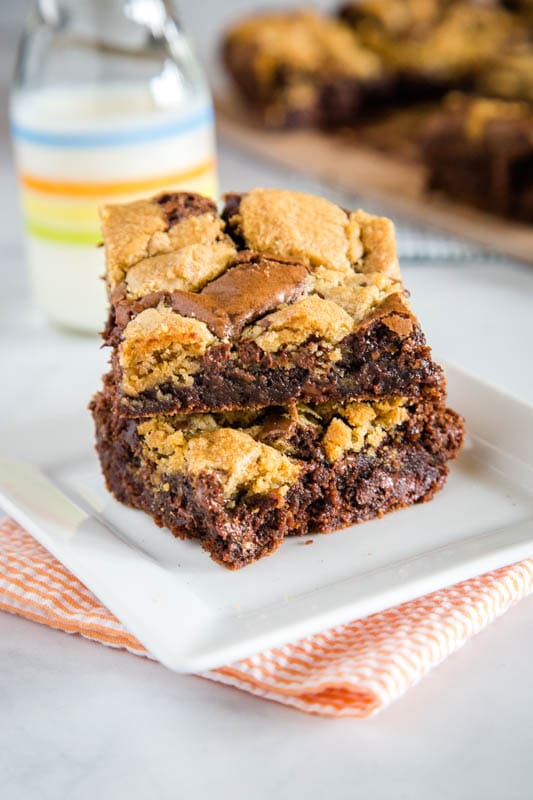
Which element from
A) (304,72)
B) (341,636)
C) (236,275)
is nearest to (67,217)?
(236,275)

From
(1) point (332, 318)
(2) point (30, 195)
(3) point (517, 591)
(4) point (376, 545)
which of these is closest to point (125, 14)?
(2) point (30, 195)

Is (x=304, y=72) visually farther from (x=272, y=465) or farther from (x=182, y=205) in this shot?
(x=272, y=465)

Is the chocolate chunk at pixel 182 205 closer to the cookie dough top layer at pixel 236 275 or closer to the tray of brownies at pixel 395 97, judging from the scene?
the cookie dough top layer at pixel 236 275

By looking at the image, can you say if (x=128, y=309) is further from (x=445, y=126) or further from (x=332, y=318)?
(x=445, y=126)

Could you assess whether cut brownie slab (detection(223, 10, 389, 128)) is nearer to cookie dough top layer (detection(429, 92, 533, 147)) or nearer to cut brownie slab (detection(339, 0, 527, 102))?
cut brownie slab (detection(339, 0, 527, 102))

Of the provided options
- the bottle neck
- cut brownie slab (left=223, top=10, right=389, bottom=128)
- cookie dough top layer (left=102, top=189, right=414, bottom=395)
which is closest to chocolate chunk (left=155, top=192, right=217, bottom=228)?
cookie dough top layer (left=102, top=189, right=414, bottom=395)
